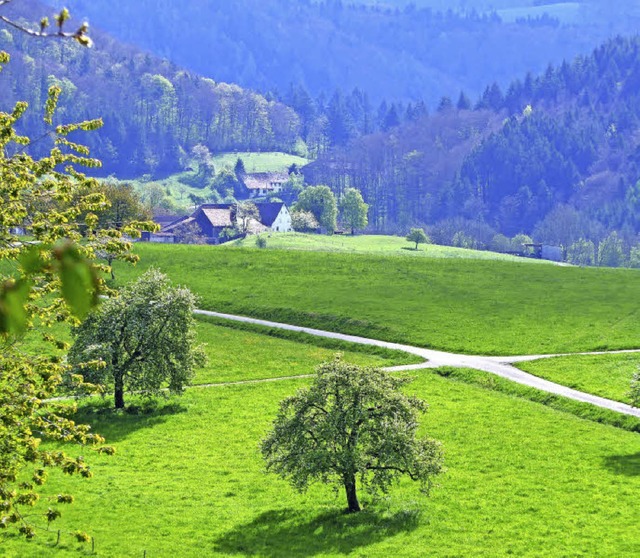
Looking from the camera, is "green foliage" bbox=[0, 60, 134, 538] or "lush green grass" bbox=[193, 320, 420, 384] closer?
"green foliage" bbox=[0, 60, 134, 538]

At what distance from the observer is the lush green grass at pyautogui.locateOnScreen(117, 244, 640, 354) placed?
9138 centimetres

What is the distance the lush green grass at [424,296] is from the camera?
91.4 meters

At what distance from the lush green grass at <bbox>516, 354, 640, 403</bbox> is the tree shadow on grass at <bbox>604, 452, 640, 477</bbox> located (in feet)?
41.9

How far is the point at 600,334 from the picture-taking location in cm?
9094

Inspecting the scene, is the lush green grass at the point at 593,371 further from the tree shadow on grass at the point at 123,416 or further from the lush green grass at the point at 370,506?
the tree shadow on grass at the point at 123,416

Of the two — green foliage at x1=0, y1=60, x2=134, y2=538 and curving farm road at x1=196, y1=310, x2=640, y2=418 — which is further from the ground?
green foliage at x1=0, y1=60, x2=134, y2=538

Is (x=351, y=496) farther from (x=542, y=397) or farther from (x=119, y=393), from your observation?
(x=542, y=397)

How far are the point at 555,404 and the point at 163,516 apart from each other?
32372 millimetres

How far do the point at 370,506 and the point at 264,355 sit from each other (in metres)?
40.4

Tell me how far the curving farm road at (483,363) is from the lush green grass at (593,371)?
29.8 inches

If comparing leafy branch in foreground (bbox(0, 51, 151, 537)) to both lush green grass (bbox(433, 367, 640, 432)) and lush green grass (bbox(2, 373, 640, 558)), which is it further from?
lush green grass (bbox(433, 367, 640, 432))

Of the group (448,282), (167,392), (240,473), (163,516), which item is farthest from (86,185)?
(448,282)

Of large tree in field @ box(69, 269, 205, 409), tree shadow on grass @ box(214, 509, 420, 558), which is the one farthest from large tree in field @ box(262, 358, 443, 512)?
large tree in field @ box(69, 269, 205, 409)

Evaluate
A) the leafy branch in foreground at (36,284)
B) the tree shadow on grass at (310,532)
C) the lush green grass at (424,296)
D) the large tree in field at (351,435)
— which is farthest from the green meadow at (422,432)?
the leafy branch in foreground at (36,284)
